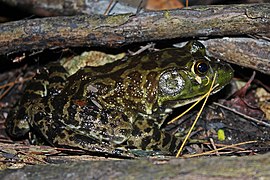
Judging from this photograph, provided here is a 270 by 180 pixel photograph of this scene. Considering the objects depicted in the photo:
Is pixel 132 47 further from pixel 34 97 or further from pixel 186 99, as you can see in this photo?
pixel 34 97

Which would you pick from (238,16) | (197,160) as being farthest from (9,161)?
(238,16)

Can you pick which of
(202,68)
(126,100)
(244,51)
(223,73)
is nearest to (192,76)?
(202,68)

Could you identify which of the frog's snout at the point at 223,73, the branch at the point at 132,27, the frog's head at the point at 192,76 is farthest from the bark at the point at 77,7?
the frog's snout at the point at 223,73

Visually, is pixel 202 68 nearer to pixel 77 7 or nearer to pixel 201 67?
pixel 201 67

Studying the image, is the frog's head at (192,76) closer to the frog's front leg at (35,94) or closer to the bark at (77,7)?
the bark at (77,7)

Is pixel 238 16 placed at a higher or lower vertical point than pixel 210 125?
higher

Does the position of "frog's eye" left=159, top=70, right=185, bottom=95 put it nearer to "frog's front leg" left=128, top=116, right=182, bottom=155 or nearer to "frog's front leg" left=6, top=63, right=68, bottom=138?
"frog's front leg" left=128, top=116, right=182, bottom=155

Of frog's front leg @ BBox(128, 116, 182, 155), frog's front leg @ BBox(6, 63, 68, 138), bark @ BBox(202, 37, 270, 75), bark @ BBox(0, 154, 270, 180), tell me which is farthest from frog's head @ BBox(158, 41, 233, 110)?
bark @ BBox(0, 154, 270, 180)
